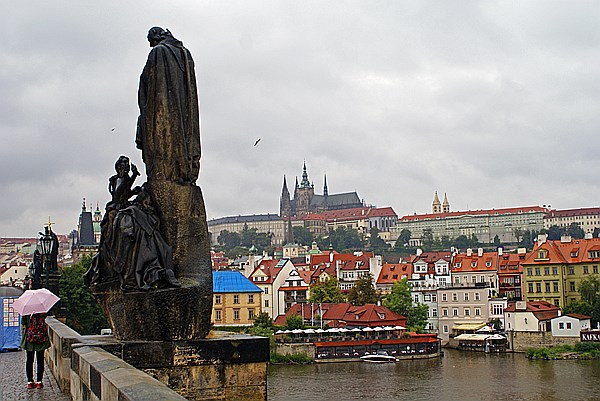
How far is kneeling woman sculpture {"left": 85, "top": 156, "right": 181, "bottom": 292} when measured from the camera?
646cm

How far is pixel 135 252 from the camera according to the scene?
661cm

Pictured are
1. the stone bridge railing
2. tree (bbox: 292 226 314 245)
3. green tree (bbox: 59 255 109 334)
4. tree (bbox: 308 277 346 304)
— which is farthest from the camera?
tree (bbox: 292 226 314 245)

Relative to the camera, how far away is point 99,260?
7.20 m

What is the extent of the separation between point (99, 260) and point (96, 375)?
2.11 m

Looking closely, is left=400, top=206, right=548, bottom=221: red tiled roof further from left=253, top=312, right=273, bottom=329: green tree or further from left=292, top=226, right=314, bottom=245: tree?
left=253, top=312, right=273, bottom=329: green tree

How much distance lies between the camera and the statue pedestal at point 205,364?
6.29 m

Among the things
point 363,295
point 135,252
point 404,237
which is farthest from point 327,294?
point 404,237

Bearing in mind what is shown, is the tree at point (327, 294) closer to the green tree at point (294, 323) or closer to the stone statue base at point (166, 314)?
the green tree at point (294, 323)

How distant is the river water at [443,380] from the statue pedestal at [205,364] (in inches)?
1133

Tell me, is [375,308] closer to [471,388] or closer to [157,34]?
[471,388]

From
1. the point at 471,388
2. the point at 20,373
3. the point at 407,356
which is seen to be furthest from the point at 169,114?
the point at 407,356

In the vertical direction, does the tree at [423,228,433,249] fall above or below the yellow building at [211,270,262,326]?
above

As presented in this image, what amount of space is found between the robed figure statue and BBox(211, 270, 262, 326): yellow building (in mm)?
56994

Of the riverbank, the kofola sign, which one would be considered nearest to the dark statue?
the riverbank
